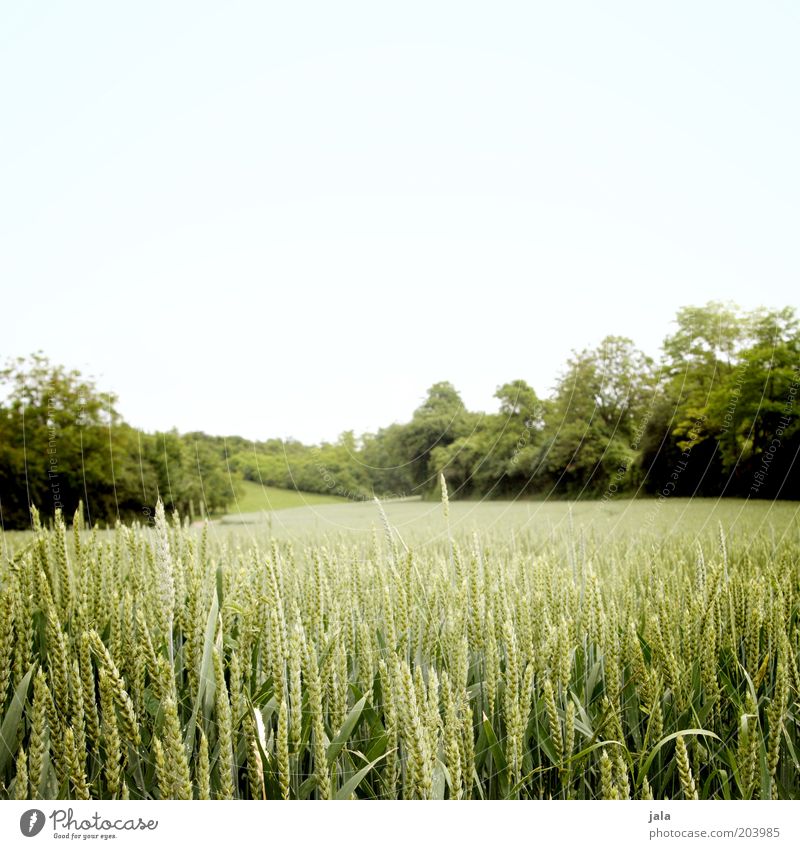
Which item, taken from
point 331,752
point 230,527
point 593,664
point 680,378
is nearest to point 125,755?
point 331,752

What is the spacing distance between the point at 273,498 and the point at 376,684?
970 millimetres

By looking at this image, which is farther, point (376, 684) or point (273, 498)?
point (273, 498)

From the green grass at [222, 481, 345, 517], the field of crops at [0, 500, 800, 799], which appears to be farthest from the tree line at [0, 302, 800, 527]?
the field of crops at [0, 500, 800, 799]

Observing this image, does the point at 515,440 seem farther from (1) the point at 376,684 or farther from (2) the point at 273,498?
(1) the point at 376,684

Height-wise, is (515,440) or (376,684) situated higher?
(515,440)

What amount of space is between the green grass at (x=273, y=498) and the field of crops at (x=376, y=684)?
0.44 m

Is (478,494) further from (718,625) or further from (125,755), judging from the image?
(125,755)

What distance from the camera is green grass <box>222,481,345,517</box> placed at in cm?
218

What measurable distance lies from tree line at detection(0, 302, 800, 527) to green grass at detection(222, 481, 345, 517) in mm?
40

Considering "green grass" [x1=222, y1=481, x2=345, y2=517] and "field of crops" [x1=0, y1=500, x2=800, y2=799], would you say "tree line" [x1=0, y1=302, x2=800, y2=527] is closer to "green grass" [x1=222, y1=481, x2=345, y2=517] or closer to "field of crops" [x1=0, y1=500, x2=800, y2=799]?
"green grass" [x1=222, y1=481, x2=345, y2=517]

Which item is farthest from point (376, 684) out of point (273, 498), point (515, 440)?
point (515, 440)

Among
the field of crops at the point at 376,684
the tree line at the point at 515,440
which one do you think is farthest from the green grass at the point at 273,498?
the field of crops at the point at 376,684

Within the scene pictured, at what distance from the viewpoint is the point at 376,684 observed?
138 cm

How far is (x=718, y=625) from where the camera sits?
1.54 m
